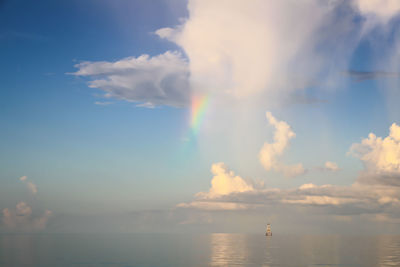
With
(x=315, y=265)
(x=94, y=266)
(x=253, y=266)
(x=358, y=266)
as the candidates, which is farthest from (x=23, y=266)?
(x=358, y=266)

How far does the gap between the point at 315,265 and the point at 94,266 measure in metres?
76.9

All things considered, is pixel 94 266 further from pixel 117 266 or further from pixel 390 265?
pixel 390 265

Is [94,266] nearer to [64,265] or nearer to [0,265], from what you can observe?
[64,265]

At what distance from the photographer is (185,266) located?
414ft

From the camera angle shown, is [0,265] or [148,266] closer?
[148,266]

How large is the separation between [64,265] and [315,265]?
292 ft

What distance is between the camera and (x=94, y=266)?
127 meters

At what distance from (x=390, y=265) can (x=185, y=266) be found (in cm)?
7287

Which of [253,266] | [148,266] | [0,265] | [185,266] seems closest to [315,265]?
[253,266]

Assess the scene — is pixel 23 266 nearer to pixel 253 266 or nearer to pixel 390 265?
pixel 253 266

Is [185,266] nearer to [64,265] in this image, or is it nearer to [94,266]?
[94,266]

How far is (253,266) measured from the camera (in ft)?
413

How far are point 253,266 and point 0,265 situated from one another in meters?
90.9

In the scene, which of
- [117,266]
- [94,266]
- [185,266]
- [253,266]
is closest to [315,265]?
[253,266]
